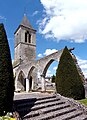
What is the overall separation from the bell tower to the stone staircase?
919 inches

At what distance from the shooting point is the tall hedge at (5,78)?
6496 mm

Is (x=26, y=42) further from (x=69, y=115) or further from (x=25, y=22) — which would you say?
(x=69, y=115)

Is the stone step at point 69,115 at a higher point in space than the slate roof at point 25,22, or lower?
lower

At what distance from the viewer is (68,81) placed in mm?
12070

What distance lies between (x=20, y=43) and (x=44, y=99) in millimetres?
25051

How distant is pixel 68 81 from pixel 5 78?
20.8 ft

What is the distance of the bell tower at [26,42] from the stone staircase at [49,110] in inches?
919

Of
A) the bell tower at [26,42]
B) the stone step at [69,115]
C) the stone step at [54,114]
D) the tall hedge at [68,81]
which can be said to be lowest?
the stone step at [69,115]

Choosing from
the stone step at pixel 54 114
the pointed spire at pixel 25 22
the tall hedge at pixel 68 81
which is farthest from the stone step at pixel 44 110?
the pointed spire at pixel 25 22

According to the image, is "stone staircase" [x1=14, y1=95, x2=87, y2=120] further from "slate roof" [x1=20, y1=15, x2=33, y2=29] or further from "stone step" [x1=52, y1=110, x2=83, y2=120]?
"slate roof" [x1=20, y1=15, x2=33, y2=29]

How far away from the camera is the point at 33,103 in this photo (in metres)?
8.83

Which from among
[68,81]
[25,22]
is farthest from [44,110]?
[25,22]

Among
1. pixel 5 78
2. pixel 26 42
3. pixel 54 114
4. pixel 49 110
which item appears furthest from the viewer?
pixel 26 42

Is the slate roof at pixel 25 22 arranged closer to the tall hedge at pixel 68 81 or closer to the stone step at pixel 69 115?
the tall hedge at pixel 68 81
